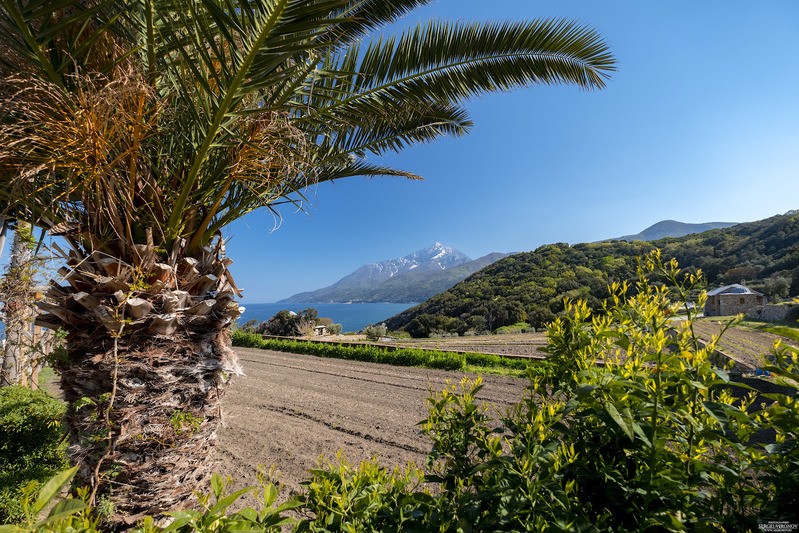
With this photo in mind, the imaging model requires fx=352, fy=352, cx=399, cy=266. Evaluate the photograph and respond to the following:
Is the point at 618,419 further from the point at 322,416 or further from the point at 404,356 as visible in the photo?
the point at 404,356

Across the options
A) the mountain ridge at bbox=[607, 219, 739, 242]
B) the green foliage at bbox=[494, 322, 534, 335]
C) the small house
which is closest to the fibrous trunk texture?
the green foliage at bbox=[494, 322, 534, 335]

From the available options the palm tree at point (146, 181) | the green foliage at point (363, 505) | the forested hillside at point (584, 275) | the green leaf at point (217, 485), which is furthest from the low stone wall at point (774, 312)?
the green leaf at point (217, 485)

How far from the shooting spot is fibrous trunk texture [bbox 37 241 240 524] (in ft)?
7.23

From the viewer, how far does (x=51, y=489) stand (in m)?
0.95

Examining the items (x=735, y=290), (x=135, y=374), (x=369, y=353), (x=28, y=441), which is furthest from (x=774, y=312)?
(x=28, y=441)

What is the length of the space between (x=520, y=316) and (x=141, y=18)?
32654 millimetres

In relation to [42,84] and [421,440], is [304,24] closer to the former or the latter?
[42,84]

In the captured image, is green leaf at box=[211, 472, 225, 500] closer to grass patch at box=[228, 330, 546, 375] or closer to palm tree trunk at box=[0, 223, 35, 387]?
palm tree trunk at box=[0, 223, 35, 387]

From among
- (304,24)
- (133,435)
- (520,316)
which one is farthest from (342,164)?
(520,316)

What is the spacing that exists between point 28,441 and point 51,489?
3.99 m

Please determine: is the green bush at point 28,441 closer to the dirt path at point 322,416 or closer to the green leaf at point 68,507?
the dirt path at point 322,416

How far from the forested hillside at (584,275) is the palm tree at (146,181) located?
2666 cm

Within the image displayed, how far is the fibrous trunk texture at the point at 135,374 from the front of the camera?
2203 millimetres

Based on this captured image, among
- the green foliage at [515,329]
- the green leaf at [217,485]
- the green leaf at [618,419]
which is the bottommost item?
the green foliage at [515,329]
